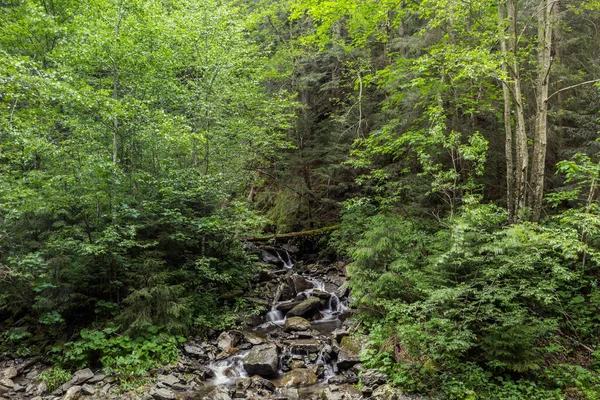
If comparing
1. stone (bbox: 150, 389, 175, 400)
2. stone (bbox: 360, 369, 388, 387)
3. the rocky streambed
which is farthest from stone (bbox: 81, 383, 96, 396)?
stone (bbox: 360, 369, 388, 387)

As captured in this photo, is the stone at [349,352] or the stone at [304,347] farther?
the stone at [304,347]

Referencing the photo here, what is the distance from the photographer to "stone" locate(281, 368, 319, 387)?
25.8 ft

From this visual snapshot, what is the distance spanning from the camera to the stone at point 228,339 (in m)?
9.48

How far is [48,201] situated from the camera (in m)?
8.53

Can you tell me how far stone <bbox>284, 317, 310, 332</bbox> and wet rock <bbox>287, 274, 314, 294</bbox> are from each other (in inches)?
81.3

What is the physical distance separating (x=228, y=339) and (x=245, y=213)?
13.2 feet

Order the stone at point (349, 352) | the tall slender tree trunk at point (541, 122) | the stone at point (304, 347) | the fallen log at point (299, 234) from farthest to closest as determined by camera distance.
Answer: the fallen log at point (299, 234), the stone at point (304, 347), the tall slender tree trunk at point (541, 122), the stone at point (349, 352)

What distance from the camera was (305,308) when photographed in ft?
37.8

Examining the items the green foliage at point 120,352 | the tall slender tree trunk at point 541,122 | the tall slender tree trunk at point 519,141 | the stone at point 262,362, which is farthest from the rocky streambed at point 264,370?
the tall slender tree trunk at point 541,122

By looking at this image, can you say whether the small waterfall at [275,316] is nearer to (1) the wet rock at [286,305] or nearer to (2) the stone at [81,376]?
(1) the wet rock at [286,305]

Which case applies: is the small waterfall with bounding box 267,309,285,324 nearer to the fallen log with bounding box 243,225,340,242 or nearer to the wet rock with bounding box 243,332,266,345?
the wet rock with bounding box 243,332,266,345

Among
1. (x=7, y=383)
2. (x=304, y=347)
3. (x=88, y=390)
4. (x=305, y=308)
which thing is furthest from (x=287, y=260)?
(x=7, y=383)

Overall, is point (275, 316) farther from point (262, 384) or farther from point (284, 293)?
point (262, 384)

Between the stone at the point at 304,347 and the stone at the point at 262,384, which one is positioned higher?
the stone at the point at 304,347
